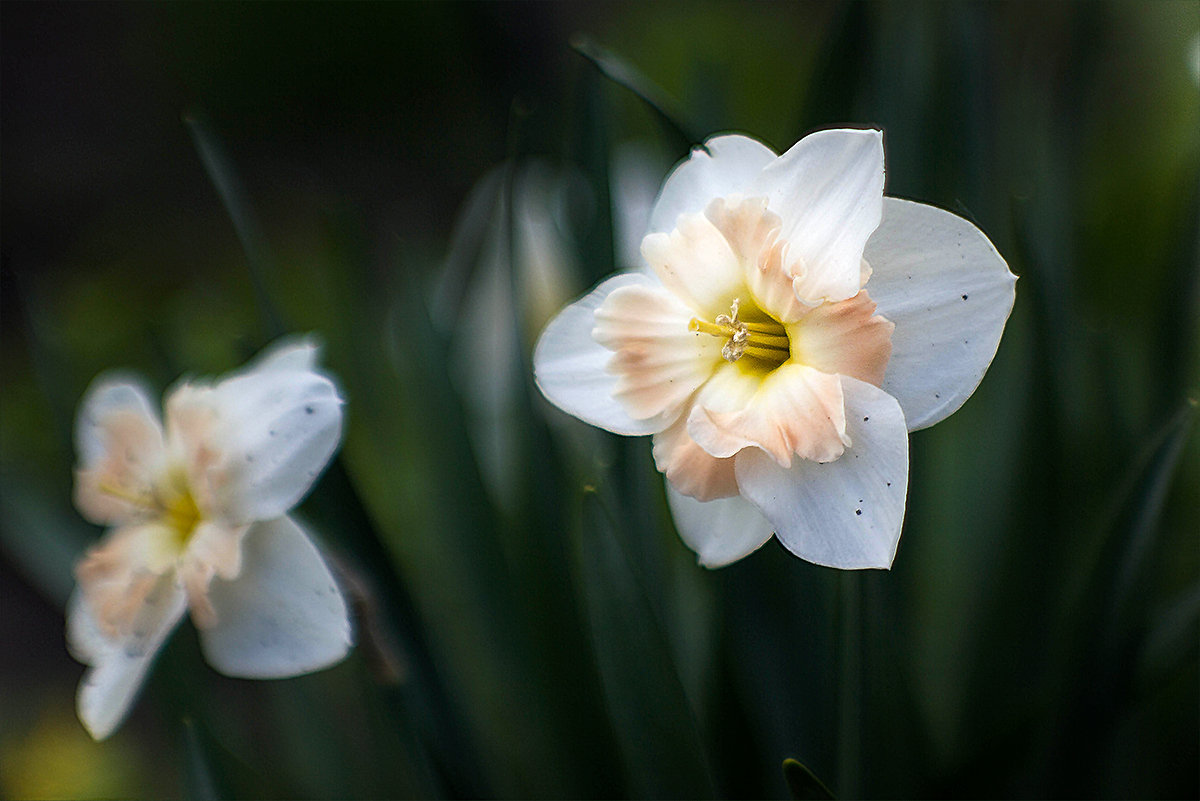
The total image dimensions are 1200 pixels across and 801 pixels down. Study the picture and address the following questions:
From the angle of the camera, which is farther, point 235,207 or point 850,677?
point 235,207

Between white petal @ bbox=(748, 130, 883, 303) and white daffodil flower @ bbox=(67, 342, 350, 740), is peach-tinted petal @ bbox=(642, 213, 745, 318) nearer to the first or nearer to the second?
white petal @ bbox=(748, 130, 883, 303)

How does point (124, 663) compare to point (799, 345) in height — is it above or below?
below

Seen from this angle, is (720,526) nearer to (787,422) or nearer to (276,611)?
(787,422)

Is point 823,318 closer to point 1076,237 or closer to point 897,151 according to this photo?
point 897,151

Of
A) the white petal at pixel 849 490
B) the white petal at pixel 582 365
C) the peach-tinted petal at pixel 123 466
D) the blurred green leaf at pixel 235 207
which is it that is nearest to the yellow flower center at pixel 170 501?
the peach-tinted petal at pixel 123 466

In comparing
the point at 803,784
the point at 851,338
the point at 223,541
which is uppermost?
the point at 851,338

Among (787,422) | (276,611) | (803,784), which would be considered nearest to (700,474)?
(787,422)

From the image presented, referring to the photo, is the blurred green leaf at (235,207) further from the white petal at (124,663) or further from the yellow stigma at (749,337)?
the yellow stigma at (749,337)
